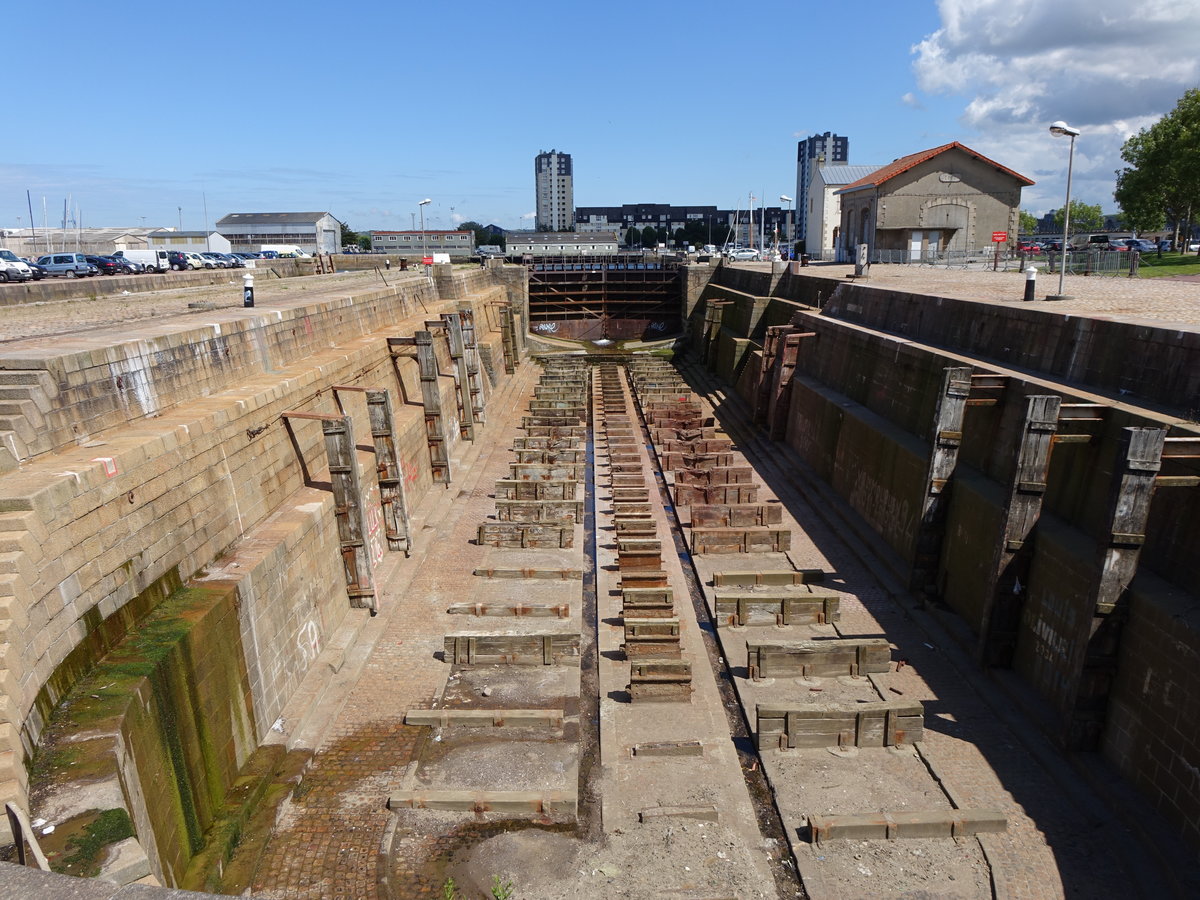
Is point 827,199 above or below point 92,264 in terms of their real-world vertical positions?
above

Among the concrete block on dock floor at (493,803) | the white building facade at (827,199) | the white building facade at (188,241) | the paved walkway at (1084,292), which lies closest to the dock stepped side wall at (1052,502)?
the paved walkway at (1084,292)

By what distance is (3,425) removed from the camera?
7.77 meters

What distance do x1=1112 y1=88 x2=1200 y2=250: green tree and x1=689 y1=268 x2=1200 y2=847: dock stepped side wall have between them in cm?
2598

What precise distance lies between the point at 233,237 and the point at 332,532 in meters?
84.0

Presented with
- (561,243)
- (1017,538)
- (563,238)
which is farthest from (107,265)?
(563,238)

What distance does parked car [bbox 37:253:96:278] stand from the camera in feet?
109

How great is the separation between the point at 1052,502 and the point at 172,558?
11.3 metres

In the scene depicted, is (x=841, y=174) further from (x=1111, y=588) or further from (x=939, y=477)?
(x=1111, y=588)

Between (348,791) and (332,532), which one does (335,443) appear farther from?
(348,791)

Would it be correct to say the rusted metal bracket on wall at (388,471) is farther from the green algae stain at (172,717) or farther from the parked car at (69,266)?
the parked car at (69,266)

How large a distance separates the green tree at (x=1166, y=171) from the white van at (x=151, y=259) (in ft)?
157

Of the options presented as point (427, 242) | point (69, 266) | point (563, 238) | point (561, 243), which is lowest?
point (69, 266)

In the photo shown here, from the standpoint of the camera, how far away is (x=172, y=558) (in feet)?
28.8

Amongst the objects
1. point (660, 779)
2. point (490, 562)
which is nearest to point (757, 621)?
point (660, 779)
